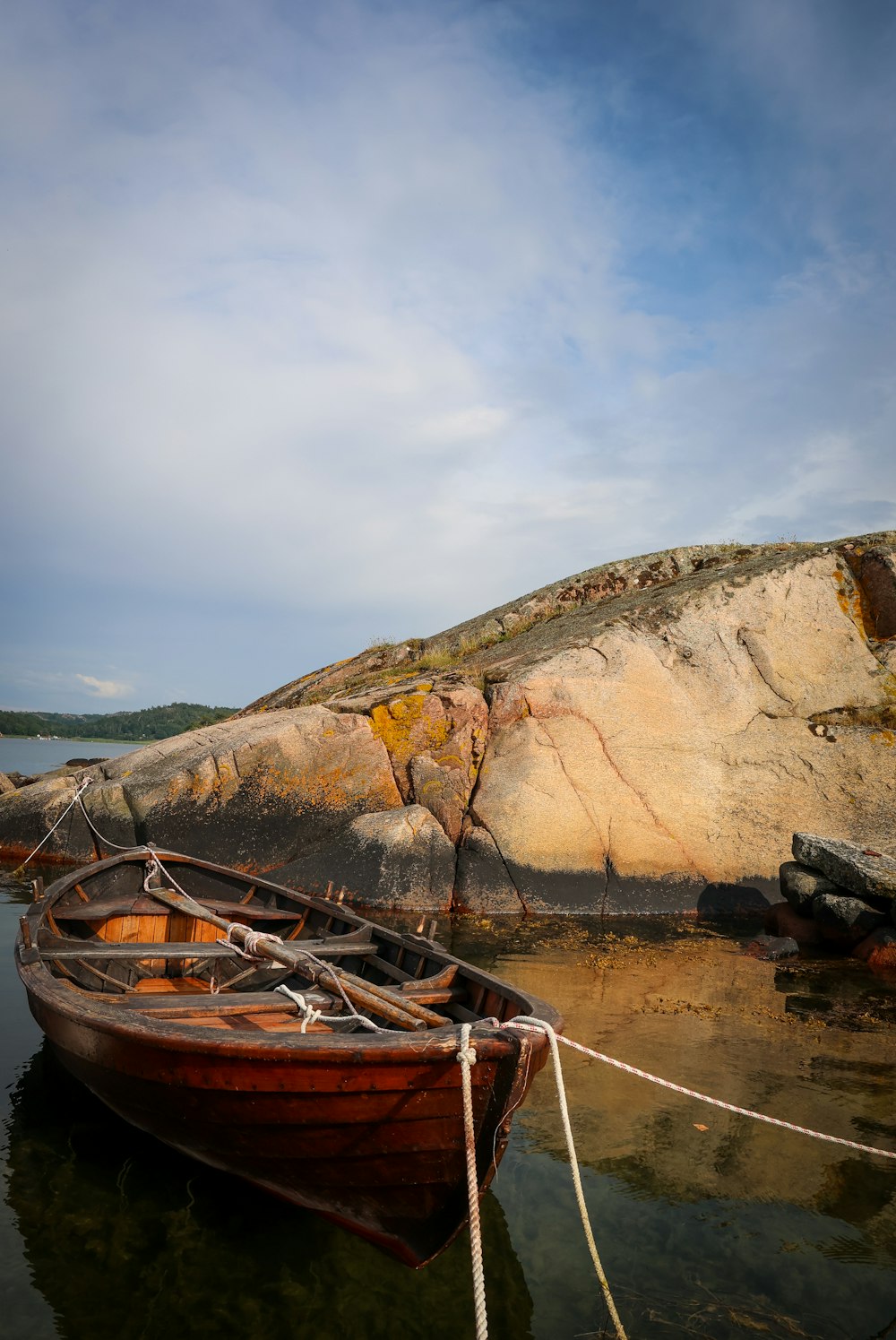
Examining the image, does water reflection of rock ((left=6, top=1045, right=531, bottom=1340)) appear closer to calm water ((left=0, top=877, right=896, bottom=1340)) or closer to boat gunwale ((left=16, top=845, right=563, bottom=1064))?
calm water ((left=0, top=877, right=896, bottom=1340))

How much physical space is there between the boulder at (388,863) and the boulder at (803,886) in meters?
5.29

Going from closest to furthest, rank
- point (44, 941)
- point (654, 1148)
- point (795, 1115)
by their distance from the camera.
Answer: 1. point (654, 1148)
2. point (795, 1115)
3. point (44, 941)

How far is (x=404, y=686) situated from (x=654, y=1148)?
36.8ft

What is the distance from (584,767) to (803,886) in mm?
3939

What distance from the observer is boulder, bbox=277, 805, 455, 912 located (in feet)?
43.6

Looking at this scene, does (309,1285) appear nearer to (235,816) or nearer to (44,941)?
(44,941)

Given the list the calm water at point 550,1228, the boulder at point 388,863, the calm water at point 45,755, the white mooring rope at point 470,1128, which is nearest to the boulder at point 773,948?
the calm water at point 550,1228

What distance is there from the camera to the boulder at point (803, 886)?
466 inches

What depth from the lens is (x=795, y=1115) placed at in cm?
594

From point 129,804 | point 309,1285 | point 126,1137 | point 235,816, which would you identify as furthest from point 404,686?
point 309,1285

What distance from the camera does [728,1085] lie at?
6.44 meters

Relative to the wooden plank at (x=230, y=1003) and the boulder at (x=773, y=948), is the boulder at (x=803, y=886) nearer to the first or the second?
the boulder at (x=773, y=948)

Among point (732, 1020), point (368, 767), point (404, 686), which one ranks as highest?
point (404, 686)

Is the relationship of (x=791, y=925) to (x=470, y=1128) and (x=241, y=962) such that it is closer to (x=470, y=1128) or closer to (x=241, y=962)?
(x=241, y=962)
